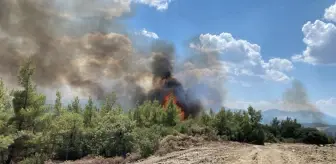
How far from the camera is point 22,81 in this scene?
112 feet

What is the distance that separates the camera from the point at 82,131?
43031 mm

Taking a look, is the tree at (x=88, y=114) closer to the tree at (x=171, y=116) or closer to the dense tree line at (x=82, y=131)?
the dense tree line at (x=82, y=131)

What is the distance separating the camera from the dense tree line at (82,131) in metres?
32.2

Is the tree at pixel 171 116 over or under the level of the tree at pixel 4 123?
over

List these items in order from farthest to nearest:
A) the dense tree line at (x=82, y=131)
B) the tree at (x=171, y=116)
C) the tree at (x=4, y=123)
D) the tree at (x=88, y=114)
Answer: the tree at (x=171, y=116) → the tree at (x=88, y=114) → the dense tree line at (x=82, y=131) → the tree at (x=4, y=123)

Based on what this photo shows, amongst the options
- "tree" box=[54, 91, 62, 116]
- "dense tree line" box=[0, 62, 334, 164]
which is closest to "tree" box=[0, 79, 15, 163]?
→ "dense tree line" box=[0, 62, 334, 164]

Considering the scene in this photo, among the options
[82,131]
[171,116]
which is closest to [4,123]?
[82,131]

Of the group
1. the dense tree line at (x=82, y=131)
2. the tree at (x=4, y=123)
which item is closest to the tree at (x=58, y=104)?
the dense tree line at (x=82, y=131)

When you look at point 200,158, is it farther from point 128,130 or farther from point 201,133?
point 201,133

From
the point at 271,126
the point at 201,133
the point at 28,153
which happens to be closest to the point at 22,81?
the point at 28,153

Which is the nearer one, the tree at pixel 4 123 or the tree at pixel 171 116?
the tree at pixel 4 123

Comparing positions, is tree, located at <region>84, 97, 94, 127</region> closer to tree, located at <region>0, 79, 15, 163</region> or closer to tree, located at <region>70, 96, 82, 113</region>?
tree, located at <region>70, 96, 82, 113</region>

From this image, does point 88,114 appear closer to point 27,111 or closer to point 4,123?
point 27,111

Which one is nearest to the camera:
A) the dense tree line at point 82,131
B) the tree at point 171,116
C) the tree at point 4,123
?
the tree at point 4,123
